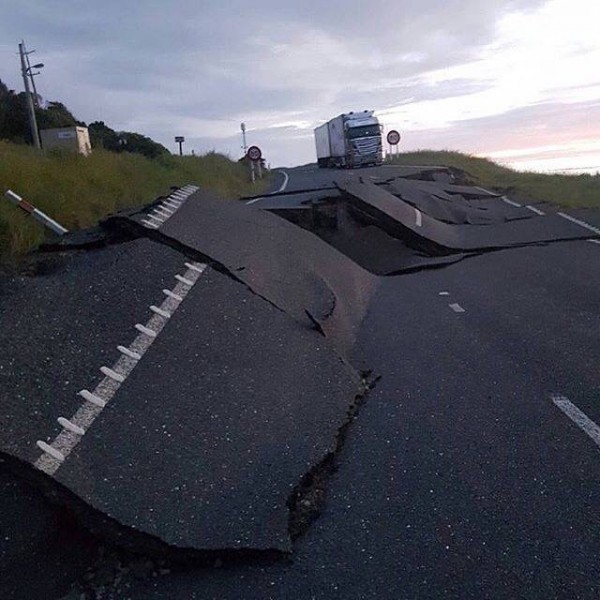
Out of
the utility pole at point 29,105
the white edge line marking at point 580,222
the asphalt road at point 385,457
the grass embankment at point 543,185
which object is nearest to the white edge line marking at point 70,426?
the asphalt road at point 385,457

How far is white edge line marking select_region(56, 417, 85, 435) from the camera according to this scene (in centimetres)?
422

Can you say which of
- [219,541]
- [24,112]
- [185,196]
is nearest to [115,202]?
[185,196]

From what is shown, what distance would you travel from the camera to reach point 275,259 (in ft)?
30.5

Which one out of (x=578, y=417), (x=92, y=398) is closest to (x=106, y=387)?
(x=92, y=398)

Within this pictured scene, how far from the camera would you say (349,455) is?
4992 millimetres

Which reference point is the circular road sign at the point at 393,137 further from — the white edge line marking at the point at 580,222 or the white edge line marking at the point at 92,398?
the white edge line marking at the point at 92,398

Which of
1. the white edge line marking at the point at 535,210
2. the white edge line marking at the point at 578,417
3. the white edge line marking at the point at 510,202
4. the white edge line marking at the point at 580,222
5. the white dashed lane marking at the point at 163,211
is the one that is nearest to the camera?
the white edge line marking at the point at 578,417

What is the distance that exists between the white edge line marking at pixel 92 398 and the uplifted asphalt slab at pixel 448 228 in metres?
10.1

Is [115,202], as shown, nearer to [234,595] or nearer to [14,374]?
[14,374]

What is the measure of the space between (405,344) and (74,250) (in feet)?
12.4

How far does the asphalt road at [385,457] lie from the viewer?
3.60m

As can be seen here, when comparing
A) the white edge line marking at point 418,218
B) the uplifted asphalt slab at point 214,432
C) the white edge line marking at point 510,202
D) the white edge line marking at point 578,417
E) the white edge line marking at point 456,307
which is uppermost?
the uplifted asphalt slab at point 214,432

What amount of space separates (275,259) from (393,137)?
45.8m

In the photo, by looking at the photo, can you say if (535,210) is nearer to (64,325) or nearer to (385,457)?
(385,457)
